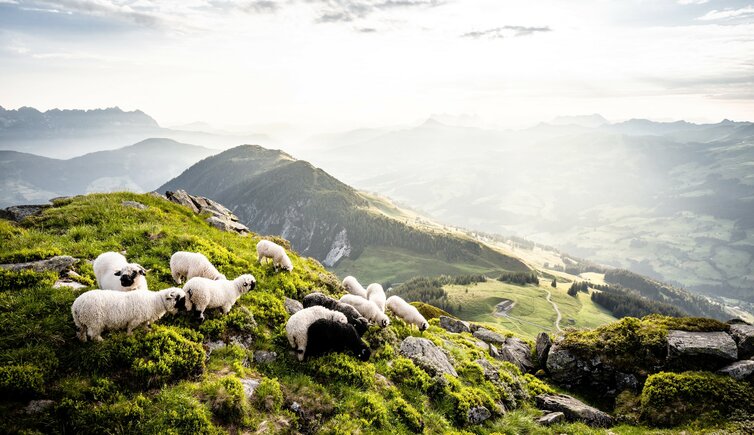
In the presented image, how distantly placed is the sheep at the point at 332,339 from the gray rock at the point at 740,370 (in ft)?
56.0

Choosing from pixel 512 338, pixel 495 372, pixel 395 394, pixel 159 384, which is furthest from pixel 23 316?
pixel 512 338

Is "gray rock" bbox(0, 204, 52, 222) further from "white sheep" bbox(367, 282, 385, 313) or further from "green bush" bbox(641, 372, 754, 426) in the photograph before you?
"green bush" bbox(641, 372, 754, 426)

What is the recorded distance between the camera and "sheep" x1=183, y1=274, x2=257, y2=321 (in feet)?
42.8

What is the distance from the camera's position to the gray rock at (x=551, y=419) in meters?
15.4

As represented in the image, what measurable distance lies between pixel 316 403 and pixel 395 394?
10.7 feet

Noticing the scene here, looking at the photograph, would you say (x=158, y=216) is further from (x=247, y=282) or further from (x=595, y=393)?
(x=595, y=393)

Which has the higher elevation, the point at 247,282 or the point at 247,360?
the point at 247,282

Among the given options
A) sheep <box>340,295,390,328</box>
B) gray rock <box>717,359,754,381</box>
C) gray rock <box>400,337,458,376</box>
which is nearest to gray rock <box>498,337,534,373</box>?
gray rock <box>400,337,458,376</box>

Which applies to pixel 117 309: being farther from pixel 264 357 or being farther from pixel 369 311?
pixel 369 311

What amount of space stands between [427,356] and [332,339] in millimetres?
5457

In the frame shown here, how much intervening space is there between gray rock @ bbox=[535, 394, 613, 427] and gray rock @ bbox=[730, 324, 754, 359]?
8.18 meters

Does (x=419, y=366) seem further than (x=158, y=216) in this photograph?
No

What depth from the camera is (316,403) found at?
455 inches

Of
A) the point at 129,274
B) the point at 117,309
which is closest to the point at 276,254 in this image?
the point at 129,274
